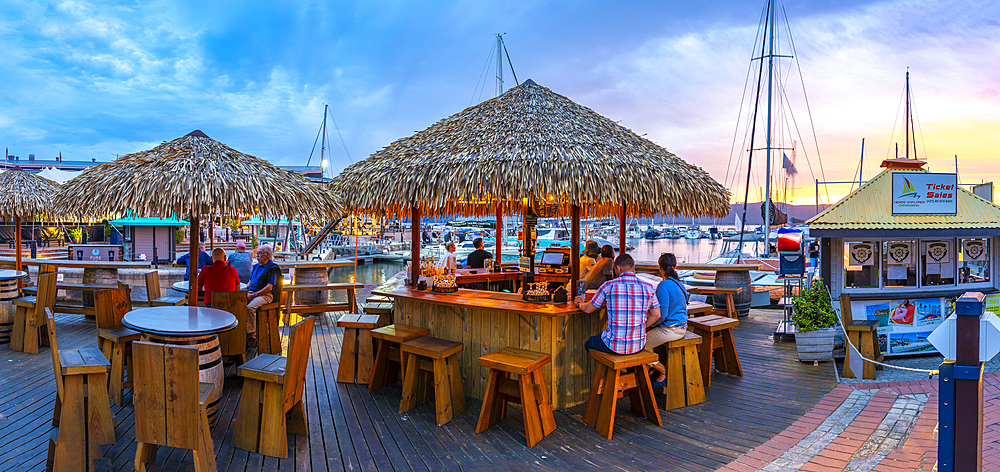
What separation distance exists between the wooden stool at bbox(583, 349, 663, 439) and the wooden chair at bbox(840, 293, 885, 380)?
3111 millimetres

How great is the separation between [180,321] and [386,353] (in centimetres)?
200

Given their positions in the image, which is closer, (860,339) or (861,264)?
(860,339)

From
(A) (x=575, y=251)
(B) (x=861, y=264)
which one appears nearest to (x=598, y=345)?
(A) (x=575, y=251)

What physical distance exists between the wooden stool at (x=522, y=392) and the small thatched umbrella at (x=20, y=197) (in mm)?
9980

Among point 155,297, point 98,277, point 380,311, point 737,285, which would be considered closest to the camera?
point 380,311

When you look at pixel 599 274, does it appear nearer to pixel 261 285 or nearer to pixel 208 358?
pixel 208 358

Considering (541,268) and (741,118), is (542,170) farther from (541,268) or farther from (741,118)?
(741,118)

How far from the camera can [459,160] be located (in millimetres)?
5316

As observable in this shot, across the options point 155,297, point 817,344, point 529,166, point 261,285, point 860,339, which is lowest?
point 817,344

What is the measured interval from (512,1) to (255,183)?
11.4 meters

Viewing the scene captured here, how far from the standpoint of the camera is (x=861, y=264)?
6680 mm

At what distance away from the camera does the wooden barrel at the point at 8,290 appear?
6898mm

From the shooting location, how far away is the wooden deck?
11.6 feet

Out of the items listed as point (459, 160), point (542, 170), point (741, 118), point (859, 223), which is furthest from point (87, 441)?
point (741, 118)
